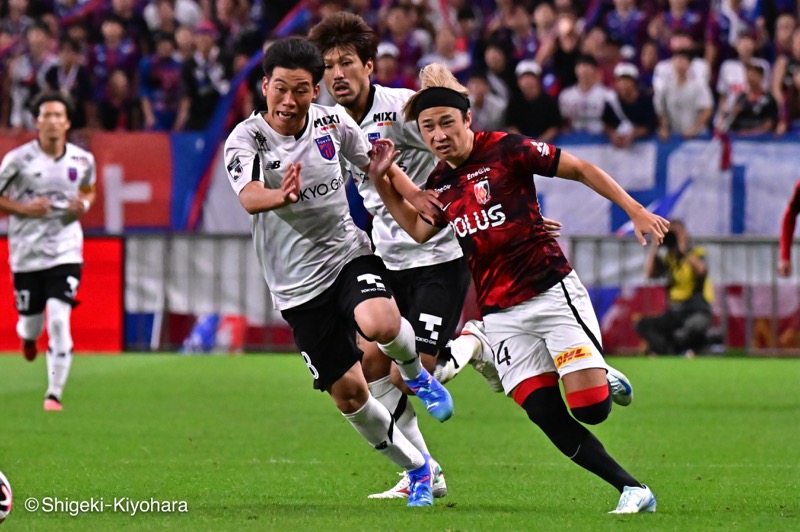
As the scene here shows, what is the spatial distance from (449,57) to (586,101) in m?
2.16

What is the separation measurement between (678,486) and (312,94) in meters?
3.19

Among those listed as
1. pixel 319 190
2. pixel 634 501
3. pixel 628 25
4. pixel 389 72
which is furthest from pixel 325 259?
pixel 628 25

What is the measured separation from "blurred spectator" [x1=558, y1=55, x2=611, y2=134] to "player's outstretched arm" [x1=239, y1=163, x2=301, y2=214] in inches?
530

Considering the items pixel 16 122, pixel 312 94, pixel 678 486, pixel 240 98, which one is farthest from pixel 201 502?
pixel 16 122

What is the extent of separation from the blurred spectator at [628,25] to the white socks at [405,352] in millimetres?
13918

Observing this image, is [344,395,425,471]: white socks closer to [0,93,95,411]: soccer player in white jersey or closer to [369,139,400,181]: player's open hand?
[369,139,400,181]: player's open hand

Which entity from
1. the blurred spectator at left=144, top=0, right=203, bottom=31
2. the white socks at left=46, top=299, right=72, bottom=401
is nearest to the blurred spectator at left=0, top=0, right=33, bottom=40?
the blurred spectator at left=144, top=0, right=203, bottom=31

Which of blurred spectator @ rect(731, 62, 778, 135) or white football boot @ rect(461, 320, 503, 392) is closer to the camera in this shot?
white football boot @ rect(461, 320, 503, 392)

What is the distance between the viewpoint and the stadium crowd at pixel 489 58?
19.6m

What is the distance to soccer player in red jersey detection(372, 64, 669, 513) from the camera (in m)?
6.95

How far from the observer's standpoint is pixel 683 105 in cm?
1970

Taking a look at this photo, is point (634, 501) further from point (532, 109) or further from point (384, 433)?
point (532, 109)

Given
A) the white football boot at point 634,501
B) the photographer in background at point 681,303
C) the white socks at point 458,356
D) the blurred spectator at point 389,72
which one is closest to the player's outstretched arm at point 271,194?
the white football boot at point 634,501

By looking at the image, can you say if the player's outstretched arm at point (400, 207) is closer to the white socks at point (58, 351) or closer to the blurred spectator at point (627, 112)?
the white socks at point (58, 351)
